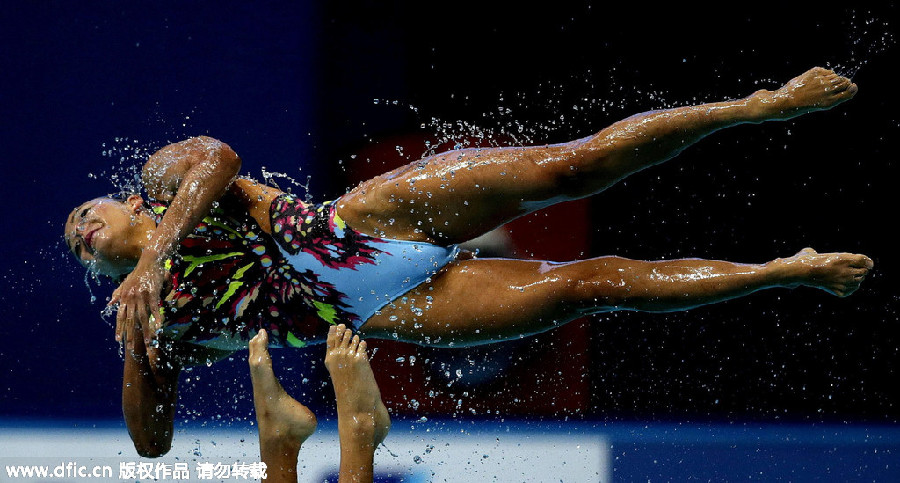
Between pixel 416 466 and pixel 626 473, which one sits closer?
pixel 626 473

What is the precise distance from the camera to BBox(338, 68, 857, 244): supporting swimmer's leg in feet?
6.95

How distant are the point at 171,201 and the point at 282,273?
31cm

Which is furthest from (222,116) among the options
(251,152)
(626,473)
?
(626,473)

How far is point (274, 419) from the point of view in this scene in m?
2.11

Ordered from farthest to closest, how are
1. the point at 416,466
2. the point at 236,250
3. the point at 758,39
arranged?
the point at 758,39, the point at 416,466, the point at 236,250

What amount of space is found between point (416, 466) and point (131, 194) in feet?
4.50

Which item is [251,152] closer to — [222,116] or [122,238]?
[222,116]

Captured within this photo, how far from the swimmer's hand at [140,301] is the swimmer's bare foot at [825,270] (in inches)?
54.3

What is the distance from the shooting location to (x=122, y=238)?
7.31ft

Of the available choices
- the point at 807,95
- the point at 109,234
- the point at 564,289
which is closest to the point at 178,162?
the point at 109,234

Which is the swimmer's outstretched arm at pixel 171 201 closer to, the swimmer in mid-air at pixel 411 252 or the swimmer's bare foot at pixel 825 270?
the swimmer in mid-air at pixel 411 252

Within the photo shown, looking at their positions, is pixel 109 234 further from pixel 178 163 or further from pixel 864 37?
pixel 864 37

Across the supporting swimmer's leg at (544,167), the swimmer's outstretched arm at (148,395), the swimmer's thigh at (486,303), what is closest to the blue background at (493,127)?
the swimmer's outstretched arm at (148,395)

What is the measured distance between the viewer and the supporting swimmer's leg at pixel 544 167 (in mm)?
2119
